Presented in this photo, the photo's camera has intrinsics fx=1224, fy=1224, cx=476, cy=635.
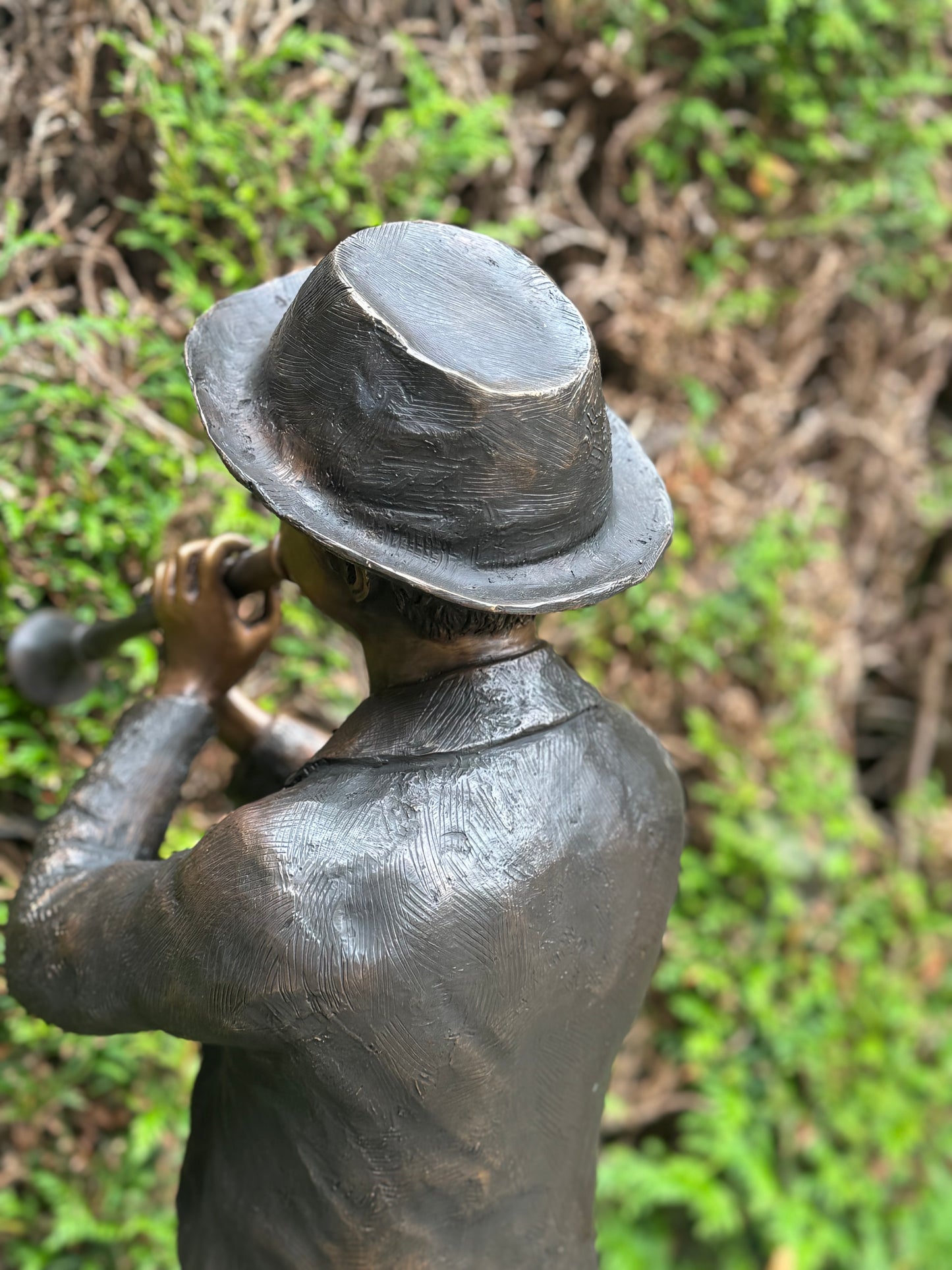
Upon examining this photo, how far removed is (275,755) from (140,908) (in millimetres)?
603

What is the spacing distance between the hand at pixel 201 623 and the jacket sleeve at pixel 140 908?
44mm

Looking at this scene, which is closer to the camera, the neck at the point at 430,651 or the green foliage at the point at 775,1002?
the neck at the point at 430,651

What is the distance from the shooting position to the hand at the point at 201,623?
5.51 ft

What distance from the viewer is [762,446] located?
371 centimetres

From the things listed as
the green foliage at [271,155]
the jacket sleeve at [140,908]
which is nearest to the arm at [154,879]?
the jacket sleeve at [140,908]

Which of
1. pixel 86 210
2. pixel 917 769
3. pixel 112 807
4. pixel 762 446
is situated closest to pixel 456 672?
pixel 112 807

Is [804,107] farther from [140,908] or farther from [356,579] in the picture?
[140,908]

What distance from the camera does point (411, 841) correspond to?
4.32ft

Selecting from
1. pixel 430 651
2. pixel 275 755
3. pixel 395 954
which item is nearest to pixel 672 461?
pixel 275 755

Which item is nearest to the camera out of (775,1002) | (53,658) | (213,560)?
(213,560)

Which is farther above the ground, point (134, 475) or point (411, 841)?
point (411, 841)

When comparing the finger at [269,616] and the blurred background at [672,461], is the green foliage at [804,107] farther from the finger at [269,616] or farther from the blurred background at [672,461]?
the finger at [269,616]

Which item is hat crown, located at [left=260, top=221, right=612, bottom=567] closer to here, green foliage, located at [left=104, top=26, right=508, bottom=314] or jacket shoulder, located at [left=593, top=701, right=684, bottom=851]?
jacket shoulder, located at [left=593, top=701, right=684, bottom=851]

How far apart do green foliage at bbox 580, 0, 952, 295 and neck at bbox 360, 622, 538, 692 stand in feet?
7.72
